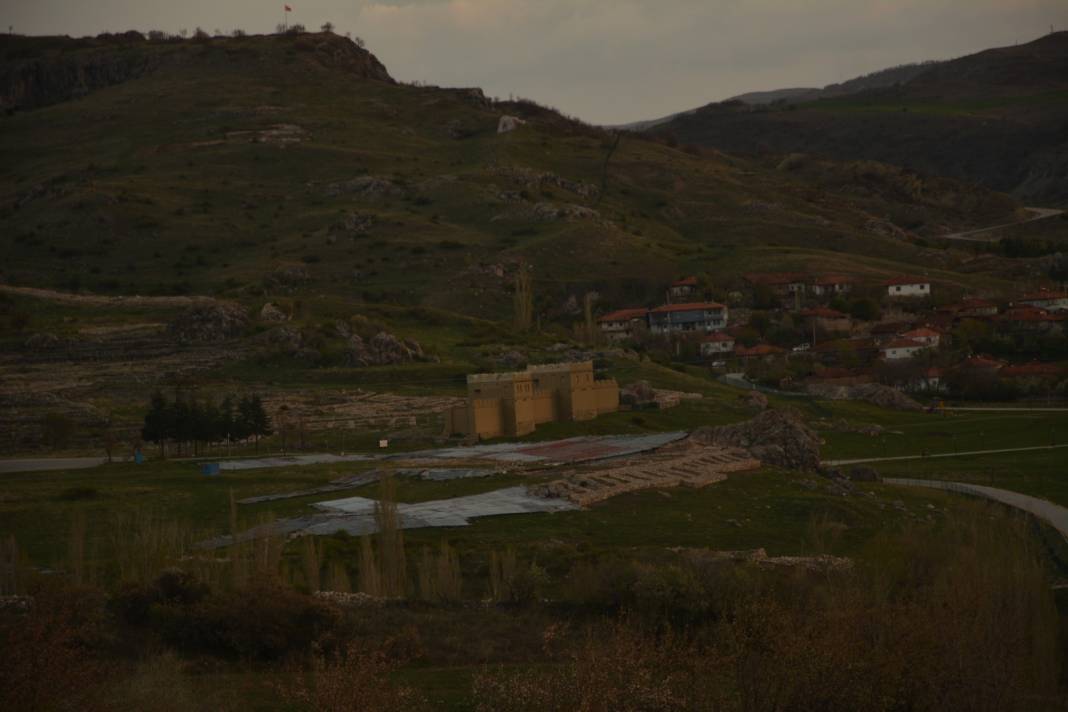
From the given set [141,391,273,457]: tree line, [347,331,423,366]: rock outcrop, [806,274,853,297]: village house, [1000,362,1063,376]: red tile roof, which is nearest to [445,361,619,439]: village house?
[141,391,273,457]: tree line

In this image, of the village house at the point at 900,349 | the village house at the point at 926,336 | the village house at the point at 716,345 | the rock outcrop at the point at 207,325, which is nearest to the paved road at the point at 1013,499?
the village house at the point at 900,349

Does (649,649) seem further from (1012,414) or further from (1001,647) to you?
(1012,414)

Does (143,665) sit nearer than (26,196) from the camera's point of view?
Yes

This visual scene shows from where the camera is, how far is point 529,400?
62812 millimetres

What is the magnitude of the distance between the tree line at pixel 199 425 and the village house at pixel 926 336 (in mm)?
50691

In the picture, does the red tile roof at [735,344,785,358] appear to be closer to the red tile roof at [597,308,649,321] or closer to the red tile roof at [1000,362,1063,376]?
the red tile roof at [597,308,649,321]

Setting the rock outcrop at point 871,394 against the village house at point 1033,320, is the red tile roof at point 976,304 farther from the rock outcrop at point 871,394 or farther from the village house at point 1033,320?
the rock outcrop at point 871,394

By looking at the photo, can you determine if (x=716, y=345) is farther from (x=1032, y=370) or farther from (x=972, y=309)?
(x=1032, y=370)

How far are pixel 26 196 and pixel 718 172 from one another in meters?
81.1

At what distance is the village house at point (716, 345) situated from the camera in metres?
100

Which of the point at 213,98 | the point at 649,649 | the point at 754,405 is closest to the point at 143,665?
the point at 649,649

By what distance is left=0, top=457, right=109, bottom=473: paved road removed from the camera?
52875mm

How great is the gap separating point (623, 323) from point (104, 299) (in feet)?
129

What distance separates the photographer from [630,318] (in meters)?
109
